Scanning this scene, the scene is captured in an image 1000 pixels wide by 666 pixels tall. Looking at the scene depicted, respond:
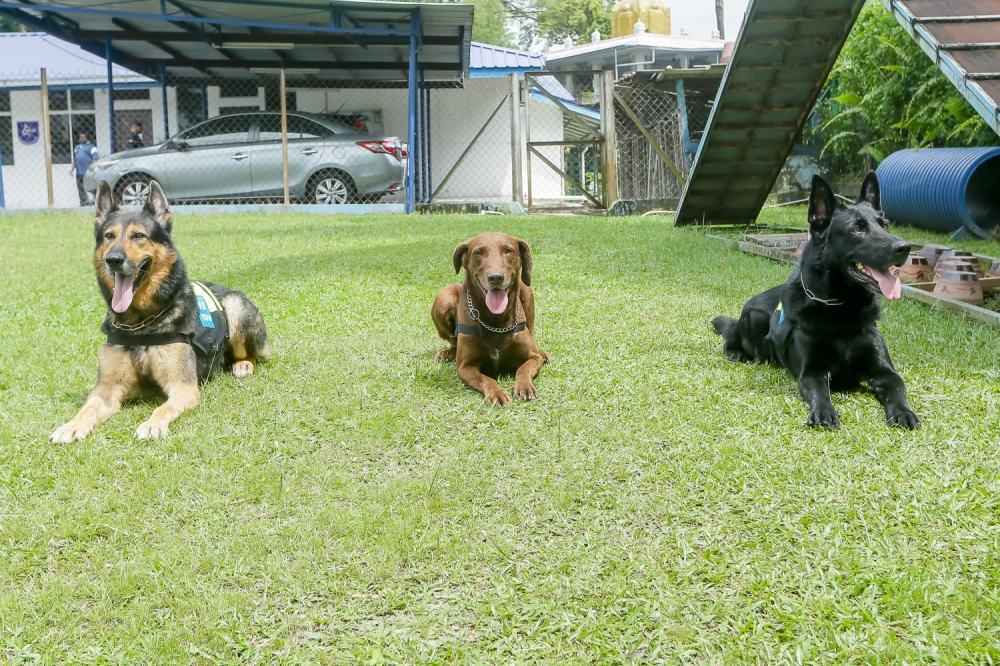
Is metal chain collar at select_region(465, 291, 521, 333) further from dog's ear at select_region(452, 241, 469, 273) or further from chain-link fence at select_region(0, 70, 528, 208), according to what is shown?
chain-link fence at select_region(0, 70, 528, 208)

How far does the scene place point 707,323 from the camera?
621 cm

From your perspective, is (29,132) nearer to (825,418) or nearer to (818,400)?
(818,400)

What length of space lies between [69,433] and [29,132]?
2342cm

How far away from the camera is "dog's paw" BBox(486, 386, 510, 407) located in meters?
4.43

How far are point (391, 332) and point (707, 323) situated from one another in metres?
2.33

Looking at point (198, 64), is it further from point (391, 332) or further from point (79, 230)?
point (391, 332)

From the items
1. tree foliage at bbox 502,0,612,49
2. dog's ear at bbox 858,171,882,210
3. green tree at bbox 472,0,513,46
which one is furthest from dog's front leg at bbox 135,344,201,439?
tree foliage at bbox 502,0,612,49

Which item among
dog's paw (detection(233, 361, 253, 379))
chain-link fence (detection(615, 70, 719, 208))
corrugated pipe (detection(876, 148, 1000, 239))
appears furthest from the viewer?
chain-link fence (detection(615, 70, 719, 208))

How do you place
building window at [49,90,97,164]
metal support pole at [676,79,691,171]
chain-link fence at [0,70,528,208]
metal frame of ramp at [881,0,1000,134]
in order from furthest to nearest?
building window at [49,90,97,164]
metal support pole at [676,79,691,171]
chain-link fence at [0,70,528,208]
metal frame of ramp at [881,0,1000,134]

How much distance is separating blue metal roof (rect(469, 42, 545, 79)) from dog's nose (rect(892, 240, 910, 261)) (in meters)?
18.7

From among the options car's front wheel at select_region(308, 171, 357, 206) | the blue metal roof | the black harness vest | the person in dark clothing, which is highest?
the blue metal roof

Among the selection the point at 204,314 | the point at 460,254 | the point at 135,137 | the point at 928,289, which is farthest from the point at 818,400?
the point at 135,137

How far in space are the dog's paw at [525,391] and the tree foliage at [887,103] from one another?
9.93m

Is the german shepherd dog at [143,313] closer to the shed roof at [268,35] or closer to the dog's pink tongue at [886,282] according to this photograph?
the dog's pink tongue at [886,282]
